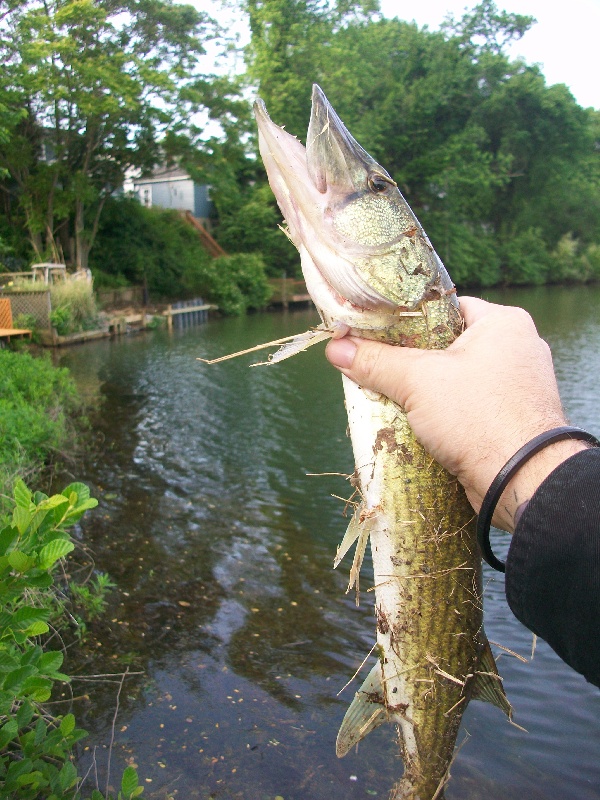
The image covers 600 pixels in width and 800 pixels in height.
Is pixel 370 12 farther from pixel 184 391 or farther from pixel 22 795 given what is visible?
pixel 22 795

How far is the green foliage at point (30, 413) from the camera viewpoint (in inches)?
289

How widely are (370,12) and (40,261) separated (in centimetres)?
3452

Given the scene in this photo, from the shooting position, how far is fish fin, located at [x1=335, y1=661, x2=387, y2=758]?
230cm

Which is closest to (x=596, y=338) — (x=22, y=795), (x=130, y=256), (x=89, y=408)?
(x=89, y=408)

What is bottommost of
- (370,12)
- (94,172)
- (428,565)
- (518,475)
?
(428,565)

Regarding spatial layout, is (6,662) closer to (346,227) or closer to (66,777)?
(66,777)

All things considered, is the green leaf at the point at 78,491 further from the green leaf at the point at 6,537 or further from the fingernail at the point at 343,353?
the fingernail at the point at 343,353

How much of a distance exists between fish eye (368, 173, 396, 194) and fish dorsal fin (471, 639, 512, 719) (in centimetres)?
155

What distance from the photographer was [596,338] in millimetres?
21984

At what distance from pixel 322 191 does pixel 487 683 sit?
1721mm

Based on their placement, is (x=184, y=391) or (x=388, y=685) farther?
(x=184, y=391)

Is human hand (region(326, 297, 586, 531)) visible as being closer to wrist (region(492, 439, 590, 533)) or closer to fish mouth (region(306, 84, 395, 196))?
wrist (region(492, 439, 590, 533))

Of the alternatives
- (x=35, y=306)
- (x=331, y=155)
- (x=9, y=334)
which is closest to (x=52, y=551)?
(x=331, y=155)

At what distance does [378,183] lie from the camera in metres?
2.19
